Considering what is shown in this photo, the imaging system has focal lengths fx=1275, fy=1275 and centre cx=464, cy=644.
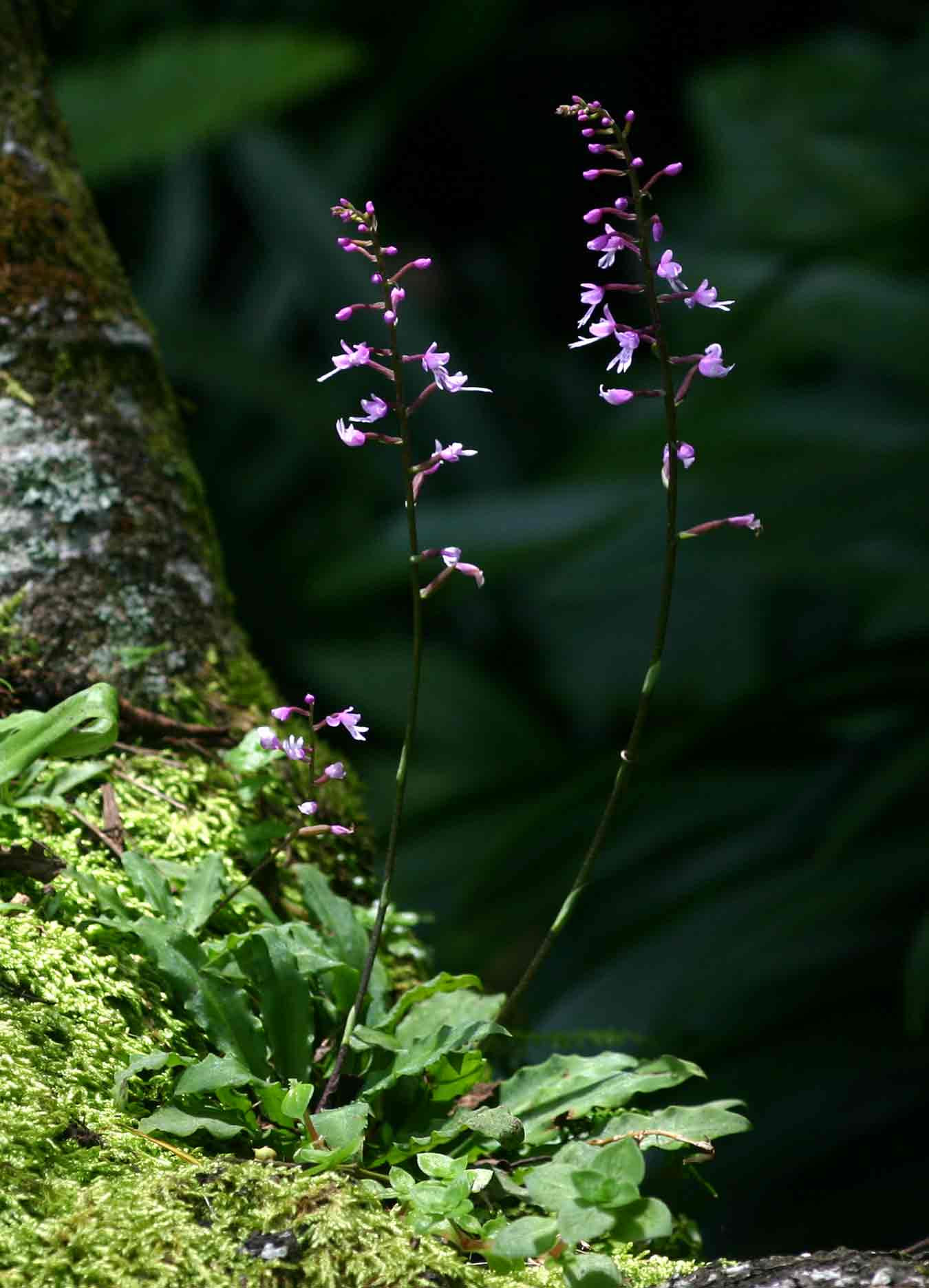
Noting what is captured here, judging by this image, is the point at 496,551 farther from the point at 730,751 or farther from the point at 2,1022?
the point at 2,1022

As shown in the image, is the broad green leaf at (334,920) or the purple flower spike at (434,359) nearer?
the purple flower spike at (434,359)

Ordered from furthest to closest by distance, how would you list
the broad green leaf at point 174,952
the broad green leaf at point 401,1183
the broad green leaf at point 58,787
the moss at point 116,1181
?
the broad green leaf at point 58,787, the broad green leaf at point 174,952, the broad green leaf at point 401,1183, the moss at point 116,1181

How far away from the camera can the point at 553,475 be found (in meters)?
4.36

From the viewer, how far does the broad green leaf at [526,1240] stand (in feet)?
2.90

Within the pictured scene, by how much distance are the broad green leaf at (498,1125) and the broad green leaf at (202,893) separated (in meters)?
0.35

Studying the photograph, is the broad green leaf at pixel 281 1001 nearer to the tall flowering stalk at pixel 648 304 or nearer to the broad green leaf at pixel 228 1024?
the broad green leaf at pixel 228 1024

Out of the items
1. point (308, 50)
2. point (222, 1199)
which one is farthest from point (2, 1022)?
point (308, 50)

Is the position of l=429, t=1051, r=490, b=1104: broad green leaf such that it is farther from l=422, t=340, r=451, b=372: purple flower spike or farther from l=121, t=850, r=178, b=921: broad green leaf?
l=422, t=340, r=451, b=372: purple flower spike

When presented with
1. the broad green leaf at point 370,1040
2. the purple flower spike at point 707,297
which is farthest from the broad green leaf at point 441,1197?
the purple flower spike at point 707,297

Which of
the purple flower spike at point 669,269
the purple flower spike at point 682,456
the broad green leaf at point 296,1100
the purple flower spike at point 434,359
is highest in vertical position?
the purple flower spike at point 669,269

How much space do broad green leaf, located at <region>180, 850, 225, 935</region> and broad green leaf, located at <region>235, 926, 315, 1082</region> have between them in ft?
0.39

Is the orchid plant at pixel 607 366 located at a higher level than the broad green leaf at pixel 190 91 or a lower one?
lower

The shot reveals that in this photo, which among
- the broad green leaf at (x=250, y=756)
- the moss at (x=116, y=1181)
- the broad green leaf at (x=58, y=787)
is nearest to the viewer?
the moss at (x=116, y=1181)

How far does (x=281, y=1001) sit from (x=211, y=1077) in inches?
5.5
